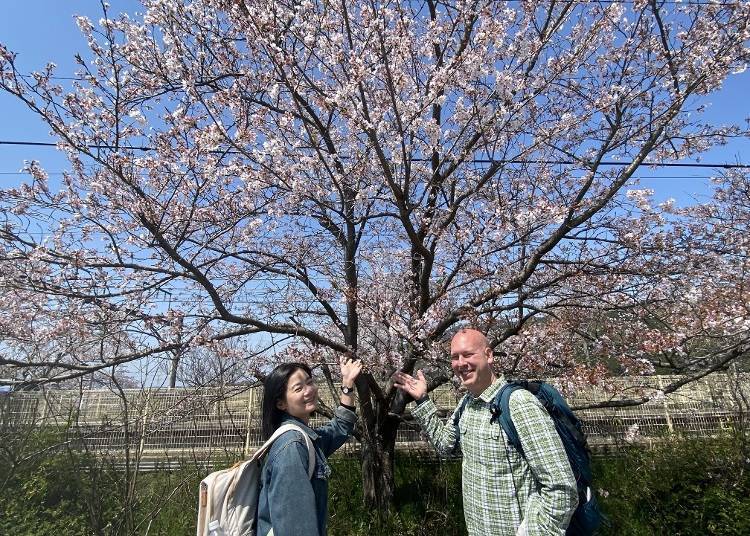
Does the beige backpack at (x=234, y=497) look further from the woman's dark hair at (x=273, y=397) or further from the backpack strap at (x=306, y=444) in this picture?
the woman's dark hair at (x=273, y=397)

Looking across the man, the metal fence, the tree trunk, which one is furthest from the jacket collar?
the tree trunk

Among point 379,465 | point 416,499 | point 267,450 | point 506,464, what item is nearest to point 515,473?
point 506,464

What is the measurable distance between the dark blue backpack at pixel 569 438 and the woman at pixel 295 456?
692mm

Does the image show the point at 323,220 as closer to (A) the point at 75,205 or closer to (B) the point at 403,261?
(B) the point at 403,261

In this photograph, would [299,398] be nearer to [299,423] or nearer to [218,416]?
[299,423]

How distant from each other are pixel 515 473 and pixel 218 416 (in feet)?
13.4

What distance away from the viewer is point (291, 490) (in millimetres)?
1470

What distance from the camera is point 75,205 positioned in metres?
4.46

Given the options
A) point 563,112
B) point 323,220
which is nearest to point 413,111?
point 323,220

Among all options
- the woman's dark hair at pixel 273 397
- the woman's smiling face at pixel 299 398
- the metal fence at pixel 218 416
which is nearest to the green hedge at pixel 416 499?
the metal fence at pixel 218 416

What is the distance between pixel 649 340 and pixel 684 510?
1524 mm

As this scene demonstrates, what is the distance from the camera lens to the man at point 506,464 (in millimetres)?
1540

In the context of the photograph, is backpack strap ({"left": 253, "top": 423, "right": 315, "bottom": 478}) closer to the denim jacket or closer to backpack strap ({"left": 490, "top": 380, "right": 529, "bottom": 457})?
the denim jacket

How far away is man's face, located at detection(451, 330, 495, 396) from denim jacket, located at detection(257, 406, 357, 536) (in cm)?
65
